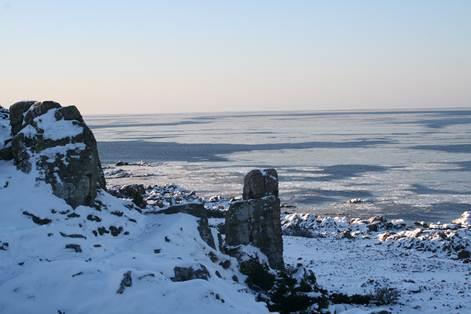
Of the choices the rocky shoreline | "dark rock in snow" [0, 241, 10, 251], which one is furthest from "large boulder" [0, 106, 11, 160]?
"dark rock in snow" [0, 241, 10, 251]

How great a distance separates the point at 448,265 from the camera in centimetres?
2903

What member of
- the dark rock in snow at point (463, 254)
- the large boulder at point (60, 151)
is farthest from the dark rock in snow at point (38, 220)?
the dark rock in snow at point (463, 254)

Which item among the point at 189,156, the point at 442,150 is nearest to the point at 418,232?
the point at 442,150

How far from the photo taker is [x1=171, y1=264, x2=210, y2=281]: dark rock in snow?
649 inches

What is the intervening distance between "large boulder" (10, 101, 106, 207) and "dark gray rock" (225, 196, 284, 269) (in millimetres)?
5647

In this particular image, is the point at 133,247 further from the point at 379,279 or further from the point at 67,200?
the point at 379,279

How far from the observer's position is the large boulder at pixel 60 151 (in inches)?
824

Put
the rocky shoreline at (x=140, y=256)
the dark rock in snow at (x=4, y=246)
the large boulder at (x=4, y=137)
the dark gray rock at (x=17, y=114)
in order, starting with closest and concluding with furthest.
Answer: the rocky shoreline at (x=140, y=256) < the dark rock in snow at (x=4, y=246) < the large boulder at (x=4, y=137) < the dark gray rock at (x=17, y=114)

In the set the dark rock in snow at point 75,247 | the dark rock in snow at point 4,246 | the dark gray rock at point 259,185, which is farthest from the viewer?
the dark gray rock at point 259,185

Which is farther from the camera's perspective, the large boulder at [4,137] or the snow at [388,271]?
the large boulder at [4,137]

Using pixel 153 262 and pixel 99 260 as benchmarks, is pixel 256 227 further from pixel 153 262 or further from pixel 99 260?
pixel 99 260

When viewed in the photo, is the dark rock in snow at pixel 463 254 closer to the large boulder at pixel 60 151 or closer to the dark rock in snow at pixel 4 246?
the large boulder at pixel 60 151

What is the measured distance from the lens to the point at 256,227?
23.3 m

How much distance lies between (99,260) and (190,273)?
2968 mm
